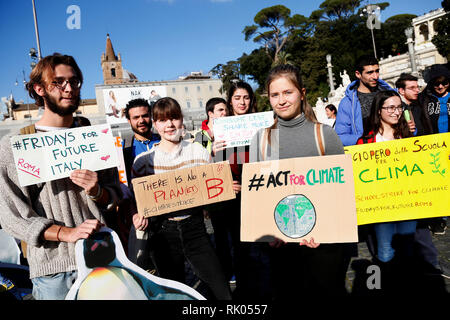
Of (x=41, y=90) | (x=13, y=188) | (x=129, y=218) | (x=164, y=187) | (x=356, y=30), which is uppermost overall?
(x=356, y=30)

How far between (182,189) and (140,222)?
41 cm

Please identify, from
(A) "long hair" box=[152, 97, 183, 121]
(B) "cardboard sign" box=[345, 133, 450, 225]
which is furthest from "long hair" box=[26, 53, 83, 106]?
(B) "cardboard sign" box=[345, 133, 450, 225]

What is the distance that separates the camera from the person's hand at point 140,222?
229 cm

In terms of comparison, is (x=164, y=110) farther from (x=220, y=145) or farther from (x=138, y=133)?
(x=138, y=133)

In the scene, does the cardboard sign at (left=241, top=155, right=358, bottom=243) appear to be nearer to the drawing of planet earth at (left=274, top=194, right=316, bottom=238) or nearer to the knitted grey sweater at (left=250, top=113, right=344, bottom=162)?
the drawing of planet earth at (left=274, top=194, right=316, bottom=238)

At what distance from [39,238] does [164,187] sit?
0.89 m

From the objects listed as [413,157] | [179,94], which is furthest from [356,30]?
[413,157]

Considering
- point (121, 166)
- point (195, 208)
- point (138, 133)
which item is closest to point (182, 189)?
point (195, 208)

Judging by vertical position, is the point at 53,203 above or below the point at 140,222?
above

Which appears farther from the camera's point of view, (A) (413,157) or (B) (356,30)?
(B) (356,30)

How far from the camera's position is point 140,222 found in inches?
90.3

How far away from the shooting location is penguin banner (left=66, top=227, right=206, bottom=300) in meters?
1.79
